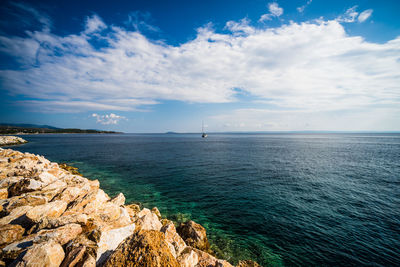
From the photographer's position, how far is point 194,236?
10750 millimetres

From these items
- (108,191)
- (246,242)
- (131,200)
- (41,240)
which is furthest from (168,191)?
(41,240)

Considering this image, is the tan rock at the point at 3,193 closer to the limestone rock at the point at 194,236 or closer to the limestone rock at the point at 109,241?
the limestone rock at the point at 109,241

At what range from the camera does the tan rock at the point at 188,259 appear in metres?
7.30

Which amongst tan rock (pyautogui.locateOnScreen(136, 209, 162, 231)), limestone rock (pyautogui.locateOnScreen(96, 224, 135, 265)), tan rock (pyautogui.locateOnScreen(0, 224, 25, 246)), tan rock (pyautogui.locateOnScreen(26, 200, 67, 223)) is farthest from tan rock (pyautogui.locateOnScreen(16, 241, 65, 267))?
tan rock (pyautogui.locateOnScreen(136, 209, 162, 231))

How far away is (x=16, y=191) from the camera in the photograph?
38.0 ft

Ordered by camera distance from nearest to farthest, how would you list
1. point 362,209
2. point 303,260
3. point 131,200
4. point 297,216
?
point 303,260, point 297,216, point 362,209, point 131,200

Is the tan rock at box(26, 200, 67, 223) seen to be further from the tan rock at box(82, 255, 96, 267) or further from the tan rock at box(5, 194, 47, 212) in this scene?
the tan rock at box(82, 255, 96, 267)

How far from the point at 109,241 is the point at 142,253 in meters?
2.57

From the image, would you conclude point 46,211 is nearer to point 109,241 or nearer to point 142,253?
point 109,241

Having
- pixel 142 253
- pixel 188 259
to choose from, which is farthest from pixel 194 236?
pixel 142 253

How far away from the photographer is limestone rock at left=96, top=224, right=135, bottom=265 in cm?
640

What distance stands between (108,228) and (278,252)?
36.2 ft

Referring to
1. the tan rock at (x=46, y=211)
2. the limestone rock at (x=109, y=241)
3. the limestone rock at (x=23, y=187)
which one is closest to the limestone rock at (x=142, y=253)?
the limestone rock at (x=109, y=241)

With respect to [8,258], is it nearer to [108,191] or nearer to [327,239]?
[108,191]
